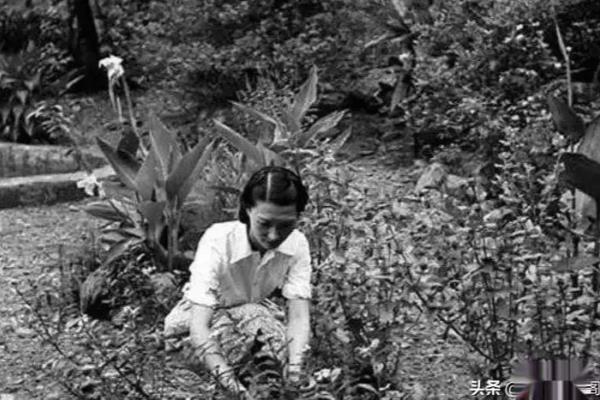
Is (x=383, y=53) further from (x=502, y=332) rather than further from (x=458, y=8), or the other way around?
(x=502, y=332)

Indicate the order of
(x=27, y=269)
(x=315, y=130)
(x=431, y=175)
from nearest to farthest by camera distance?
(x=315, y=130) < (x=27, y=269) < (x=431, y=175)

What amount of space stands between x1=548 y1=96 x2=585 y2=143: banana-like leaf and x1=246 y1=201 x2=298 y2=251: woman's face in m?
1.21

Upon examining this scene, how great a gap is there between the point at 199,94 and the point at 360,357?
4.88m

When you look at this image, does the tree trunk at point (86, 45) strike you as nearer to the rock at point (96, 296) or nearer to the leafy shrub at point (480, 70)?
the leafy shrub at point (480, 70)

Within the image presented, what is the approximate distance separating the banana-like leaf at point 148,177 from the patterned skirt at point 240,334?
113 cm

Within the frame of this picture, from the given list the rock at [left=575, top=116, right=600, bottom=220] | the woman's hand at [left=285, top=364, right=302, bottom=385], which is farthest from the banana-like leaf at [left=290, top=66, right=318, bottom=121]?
the woman's hand at [left=285, top=364, right=302, bottom=385]

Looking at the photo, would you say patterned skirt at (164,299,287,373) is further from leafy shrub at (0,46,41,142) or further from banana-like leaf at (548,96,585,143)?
leafy shrub at (0,46,41,142)

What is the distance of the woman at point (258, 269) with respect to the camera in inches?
148

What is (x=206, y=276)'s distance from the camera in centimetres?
392

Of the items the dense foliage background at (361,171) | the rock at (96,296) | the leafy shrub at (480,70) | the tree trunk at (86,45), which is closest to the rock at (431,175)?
the dense foliage background at (361,171)

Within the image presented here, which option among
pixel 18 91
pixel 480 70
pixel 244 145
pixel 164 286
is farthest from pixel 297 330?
pixel 18 91

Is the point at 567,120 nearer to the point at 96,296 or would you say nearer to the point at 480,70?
the point at 96,296

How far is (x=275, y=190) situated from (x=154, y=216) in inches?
61.2

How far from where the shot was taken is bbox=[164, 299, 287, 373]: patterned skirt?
3426 mm
